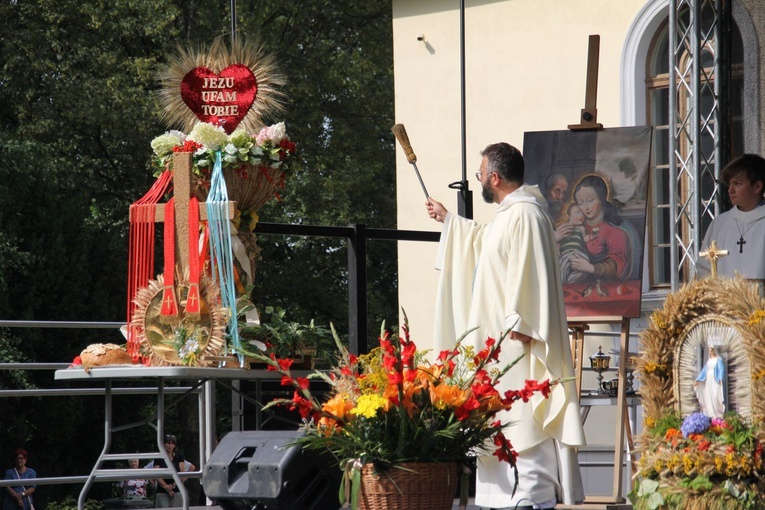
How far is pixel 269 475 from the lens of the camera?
5.14 m

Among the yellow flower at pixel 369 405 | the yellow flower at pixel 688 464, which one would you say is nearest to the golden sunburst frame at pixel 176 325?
the yellow flower at pixel 369 405

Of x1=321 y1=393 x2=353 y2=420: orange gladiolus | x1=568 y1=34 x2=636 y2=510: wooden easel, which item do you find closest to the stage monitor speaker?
x1=321 y1=393 x2=353 y2=420: orange gladiolus

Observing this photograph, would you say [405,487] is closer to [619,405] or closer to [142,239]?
[142,239]

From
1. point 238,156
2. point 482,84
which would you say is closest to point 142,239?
point 238,156

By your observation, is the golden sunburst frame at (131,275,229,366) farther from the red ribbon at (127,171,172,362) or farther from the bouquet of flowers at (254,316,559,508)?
the bouquet of flowers at (254,316,559,508)

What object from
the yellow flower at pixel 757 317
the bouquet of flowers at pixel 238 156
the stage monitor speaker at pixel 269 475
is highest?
the bouquet of flowers at pixel 238 156

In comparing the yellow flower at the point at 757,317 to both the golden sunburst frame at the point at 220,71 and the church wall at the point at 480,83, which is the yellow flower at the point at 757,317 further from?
the church wall at the point at 480,83

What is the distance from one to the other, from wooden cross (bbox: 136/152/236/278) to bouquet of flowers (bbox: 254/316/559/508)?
2260 mm

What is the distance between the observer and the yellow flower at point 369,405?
4164 millimetres

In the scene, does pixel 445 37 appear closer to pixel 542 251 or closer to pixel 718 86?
pixel 718 86

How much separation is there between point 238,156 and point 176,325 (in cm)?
94

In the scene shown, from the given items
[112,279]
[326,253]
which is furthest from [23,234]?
[326,253]

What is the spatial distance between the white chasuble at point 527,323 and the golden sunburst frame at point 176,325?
113cm

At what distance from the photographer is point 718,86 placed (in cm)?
805
